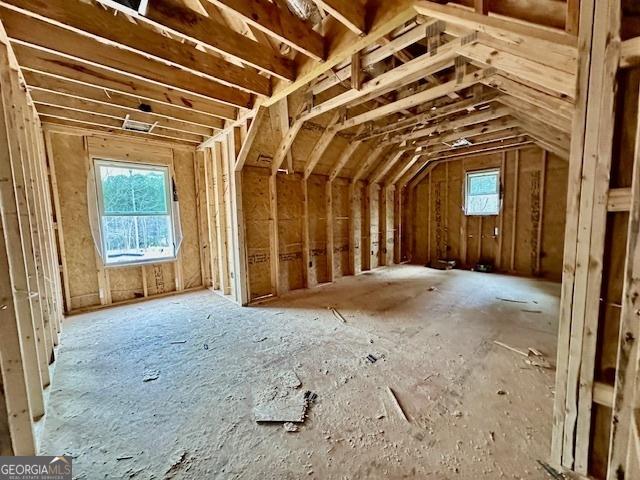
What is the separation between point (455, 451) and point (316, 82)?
3.86m

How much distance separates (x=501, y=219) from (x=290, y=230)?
5126mm

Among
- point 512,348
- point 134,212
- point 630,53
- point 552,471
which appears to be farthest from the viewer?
point 134,212

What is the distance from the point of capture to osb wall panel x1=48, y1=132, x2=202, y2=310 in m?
3.67

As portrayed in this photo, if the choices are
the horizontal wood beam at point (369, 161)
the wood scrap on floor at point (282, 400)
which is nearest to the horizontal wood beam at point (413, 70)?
the horizontal wood beam at point (369, 161)

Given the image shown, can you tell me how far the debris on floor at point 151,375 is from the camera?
7.01ft

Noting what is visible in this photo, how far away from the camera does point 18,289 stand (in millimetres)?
1590

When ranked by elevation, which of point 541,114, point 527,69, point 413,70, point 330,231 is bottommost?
point 330,231

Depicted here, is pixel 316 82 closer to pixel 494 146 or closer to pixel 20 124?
pixel 20 124

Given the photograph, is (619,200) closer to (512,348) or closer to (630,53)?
(630,53)

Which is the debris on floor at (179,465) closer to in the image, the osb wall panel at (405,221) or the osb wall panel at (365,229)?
the osb wall panel at (365,229)

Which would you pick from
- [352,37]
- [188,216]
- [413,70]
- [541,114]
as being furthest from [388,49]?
[188,216]

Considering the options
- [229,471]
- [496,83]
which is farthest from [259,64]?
[229,471]

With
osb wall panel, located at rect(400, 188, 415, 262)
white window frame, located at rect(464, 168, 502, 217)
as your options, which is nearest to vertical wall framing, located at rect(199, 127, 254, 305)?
osb wall panel, located at rect(400, 188, 415, 262)

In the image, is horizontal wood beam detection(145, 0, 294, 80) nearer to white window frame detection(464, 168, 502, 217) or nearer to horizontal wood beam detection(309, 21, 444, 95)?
horizontal wood beam detection(309, 21, 444, 95)
